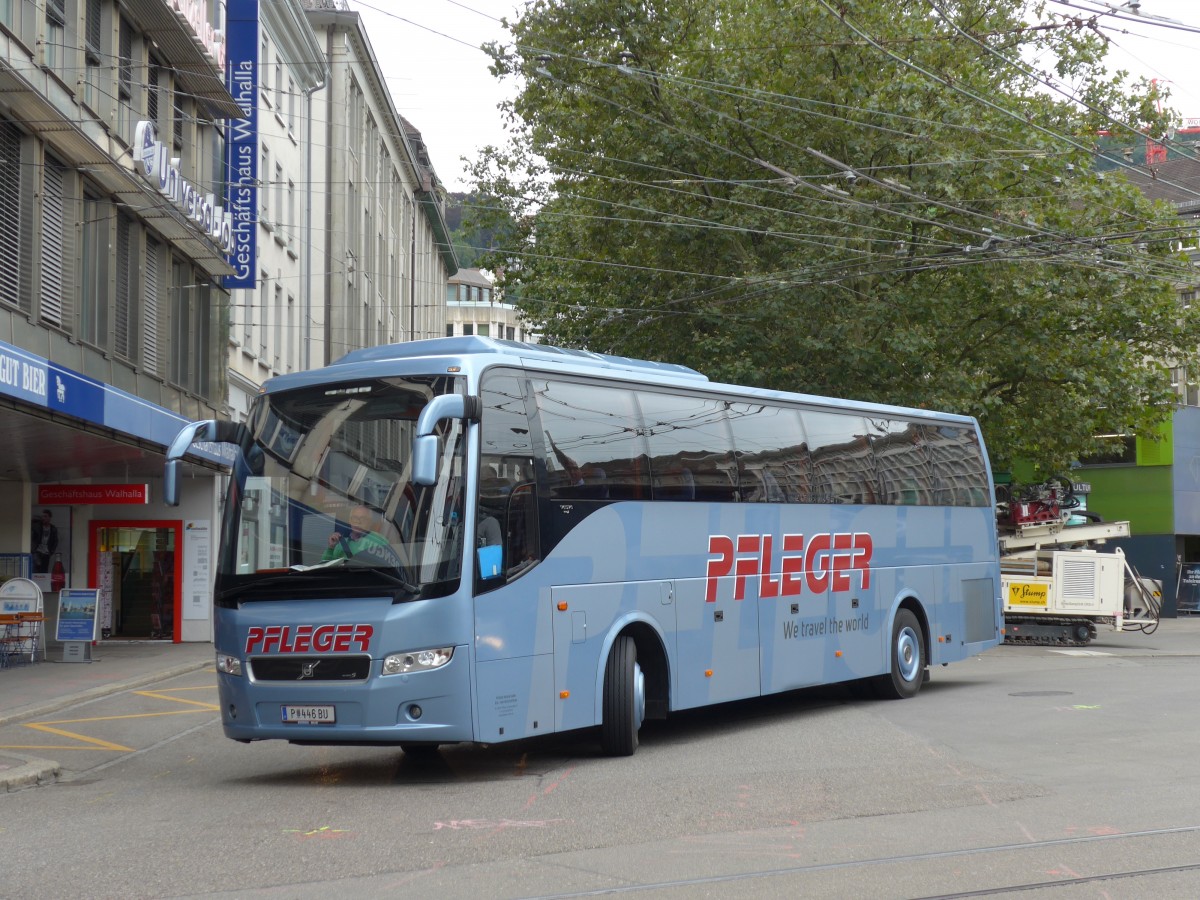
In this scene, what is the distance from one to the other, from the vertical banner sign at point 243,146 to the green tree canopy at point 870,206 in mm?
5014

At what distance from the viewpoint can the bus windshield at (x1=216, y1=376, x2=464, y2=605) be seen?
10969 millimetres

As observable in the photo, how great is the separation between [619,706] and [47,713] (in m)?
8.13

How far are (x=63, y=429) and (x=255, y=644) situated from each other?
11.1m

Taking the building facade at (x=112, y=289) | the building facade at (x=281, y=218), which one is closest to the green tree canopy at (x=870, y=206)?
the building facade at (x=112, y=289)

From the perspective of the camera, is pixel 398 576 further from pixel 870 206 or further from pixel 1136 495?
pixel 1136 495

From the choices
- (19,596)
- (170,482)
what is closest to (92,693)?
(19,596)

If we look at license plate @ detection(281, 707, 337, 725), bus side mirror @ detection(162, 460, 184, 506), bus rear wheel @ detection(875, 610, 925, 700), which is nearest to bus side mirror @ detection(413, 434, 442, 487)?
license plate @ detection(281, 707, 337, 725)

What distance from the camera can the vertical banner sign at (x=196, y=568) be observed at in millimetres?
30938

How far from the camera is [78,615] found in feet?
79.0

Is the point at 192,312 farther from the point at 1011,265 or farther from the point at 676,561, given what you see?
the point at 676,561

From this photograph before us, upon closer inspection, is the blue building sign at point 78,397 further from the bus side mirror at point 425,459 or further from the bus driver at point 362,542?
the bus side mirror at point 425,459

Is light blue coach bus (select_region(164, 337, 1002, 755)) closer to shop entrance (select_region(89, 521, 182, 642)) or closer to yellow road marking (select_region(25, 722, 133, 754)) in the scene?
yellow road marking (select_region(25, 722, 133, 754))

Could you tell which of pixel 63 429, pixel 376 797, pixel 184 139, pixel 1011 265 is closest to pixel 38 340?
pixel 63 429

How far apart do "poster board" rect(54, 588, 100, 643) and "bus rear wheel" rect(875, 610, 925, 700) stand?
495 inches
